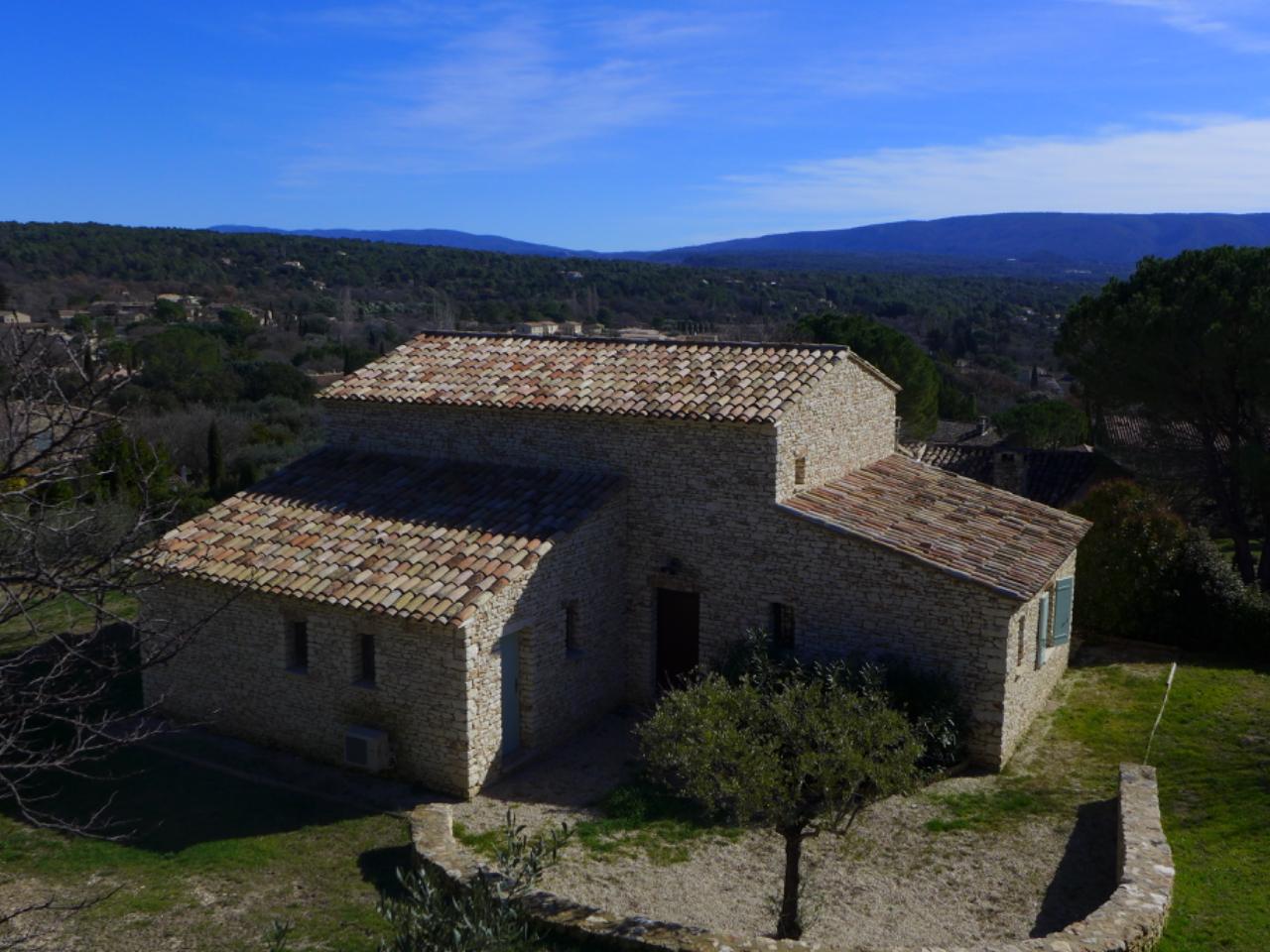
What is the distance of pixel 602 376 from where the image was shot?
1662 cm

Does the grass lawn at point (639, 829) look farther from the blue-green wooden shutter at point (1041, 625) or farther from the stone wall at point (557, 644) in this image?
the blue-green wooden shutter at point (1041, 625)

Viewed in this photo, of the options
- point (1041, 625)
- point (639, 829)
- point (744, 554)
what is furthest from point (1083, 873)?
point (744, 554)

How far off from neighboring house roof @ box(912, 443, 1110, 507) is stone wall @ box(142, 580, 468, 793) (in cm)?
1628

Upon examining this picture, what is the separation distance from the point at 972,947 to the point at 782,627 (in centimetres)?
614

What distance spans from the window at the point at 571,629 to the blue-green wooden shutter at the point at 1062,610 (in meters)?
6.92

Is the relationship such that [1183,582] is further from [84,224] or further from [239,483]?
[84,224]

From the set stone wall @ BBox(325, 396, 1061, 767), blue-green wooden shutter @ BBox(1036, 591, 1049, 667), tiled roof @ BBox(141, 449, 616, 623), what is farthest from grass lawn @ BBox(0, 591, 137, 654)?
blue-green wooden shutter @ BBox(1036, 591, 1049, 667)

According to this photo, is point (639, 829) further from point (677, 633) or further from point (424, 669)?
point (677, 633)

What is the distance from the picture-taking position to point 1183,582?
19.7 m

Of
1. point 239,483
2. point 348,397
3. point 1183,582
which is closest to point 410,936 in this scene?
point 348,397

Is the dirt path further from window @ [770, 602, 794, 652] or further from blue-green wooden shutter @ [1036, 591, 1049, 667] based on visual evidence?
window @ [770, 602, 794, 652]

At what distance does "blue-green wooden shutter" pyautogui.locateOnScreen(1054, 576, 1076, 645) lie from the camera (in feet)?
52.5

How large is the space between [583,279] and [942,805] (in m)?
86.7

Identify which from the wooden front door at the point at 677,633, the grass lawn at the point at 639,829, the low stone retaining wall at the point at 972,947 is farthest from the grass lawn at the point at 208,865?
the wooden front door at the point at 677,633
